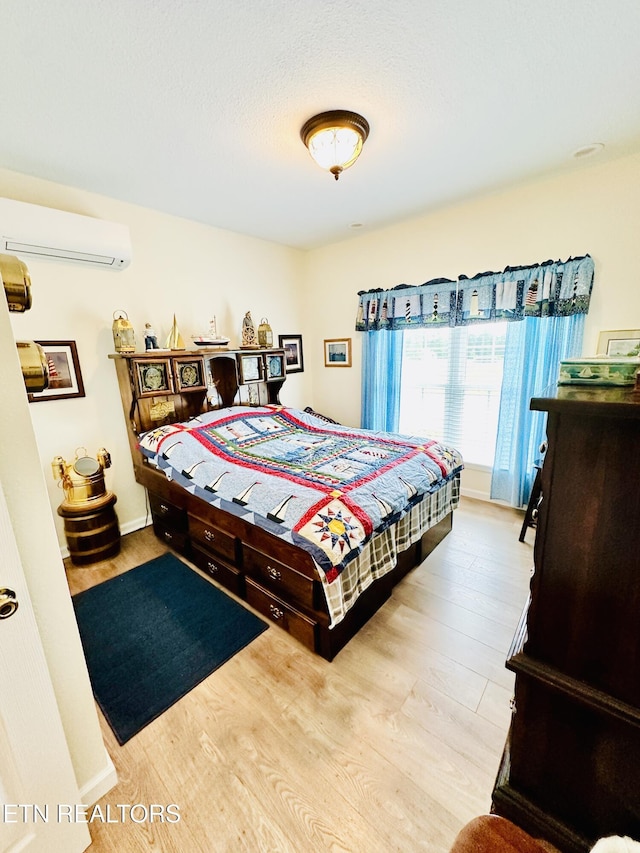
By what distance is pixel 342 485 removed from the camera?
1915mm

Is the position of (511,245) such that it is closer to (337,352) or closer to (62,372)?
(337,352)

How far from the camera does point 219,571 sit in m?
2.26

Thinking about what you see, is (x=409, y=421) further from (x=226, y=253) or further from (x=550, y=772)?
(x=550, y=772)

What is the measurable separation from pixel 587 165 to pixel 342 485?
9.52 ft

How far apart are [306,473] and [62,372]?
2.01 m

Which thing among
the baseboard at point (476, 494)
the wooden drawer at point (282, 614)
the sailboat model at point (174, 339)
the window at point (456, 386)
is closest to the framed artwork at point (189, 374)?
the sailboat model at point (174, 339)

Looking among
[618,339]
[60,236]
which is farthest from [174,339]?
[618,339]

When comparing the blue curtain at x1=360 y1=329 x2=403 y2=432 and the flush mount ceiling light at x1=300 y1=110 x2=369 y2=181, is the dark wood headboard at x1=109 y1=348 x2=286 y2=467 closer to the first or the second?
the blue curtain at x1=360 y1=329 x2=403 y2=432

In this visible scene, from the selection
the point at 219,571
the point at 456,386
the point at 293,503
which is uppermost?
the point at 456,386

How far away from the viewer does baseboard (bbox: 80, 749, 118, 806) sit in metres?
1.16

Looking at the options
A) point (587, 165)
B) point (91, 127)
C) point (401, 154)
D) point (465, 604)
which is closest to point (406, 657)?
point (465, 604)

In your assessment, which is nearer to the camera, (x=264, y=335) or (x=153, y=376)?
(x=153, y=376)

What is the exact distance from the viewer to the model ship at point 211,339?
3086mm

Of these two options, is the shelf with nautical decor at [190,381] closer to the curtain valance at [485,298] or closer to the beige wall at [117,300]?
Result: the beige wall at [117,300]
